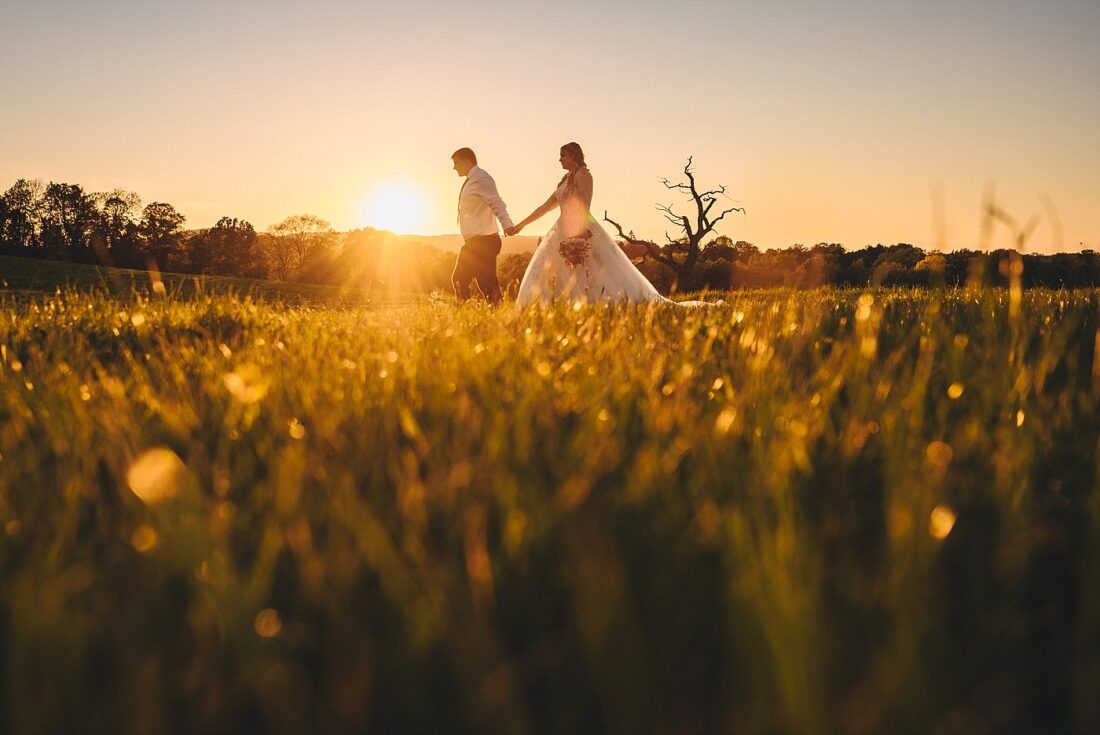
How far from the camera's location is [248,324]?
18.9 feet

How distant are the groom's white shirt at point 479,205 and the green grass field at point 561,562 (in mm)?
11579

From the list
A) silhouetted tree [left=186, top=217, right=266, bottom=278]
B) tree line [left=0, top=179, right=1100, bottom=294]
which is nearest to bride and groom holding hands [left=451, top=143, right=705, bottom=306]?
tree line [left=0, top=179, right=1100, bottom=294]

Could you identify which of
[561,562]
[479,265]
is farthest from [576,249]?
[561,562]

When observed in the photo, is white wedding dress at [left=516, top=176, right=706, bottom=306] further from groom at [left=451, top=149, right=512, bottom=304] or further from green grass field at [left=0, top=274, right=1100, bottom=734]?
green grass field at [left=0, top=274, right=1100, bottom=734]

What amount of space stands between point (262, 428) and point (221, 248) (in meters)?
76.0

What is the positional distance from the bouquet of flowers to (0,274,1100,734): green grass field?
9.51 m

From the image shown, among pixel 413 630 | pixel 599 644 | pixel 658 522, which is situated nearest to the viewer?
pixel 599 644

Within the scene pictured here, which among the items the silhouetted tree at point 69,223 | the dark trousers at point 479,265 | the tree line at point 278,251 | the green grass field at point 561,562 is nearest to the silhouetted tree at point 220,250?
the tree line at point 278,251

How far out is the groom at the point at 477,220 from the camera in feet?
44.9

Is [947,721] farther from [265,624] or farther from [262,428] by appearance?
[262,428]

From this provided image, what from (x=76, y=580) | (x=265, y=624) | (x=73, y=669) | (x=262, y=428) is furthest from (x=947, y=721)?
(x=262, y=428)

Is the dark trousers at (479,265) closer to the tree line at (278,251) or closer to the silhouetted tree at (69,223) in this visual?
the tree line at (278,251)

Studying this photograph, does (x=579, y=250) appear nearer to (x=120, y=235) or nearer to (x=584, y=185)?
(x=584, y=185)

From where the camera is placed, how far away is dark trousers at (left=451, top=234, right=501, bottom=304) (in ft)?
45.9
